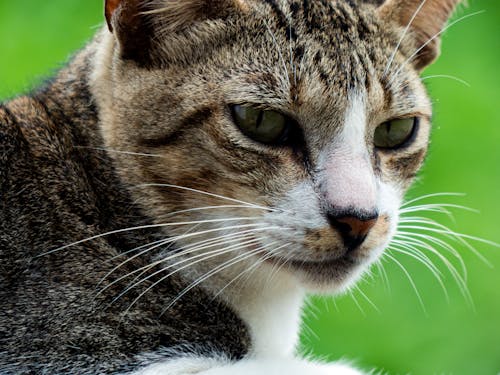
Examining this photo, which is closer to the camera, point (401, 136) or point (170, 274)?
point (170, 274)

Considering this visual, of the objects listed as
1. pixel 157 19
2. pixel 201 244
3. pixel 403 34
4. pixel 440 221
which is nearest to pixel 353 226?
pixel 201 244

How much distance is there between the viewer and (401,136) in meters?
3.80

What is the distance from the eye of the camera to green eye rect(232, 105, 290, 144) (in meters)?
3.46

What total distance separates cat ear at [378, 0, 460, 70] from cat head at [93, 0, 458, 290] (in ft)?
0.95

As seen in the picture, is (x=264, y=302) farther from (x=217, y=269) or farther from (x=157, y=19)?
(x=157, y=19)

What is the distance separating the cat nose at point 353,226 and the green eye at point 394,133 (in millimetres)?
435

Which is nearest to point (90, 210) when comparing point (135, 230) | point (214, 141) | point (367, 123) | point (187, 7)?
point (135, 230)

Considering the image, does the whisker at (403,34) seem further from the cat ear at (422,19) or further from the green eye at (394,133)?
the green eye at (394,133)

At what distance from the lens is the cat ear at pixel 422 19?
396 centimetres

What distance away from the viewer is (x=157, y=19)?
3.60 m

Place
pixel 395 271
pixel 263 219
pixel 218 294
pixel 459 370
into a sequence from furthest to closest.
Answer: pixel 395 271
pixel 459 370
pixel 218 294
pixel 263 219

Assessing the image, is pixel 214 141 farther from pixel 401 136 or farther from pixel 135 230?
pixel 401 136

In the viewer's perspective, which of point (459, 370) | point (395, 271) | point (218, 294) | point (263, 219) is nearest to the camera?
point (263, 219)

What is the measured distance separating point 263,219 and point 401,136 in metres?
0.74
